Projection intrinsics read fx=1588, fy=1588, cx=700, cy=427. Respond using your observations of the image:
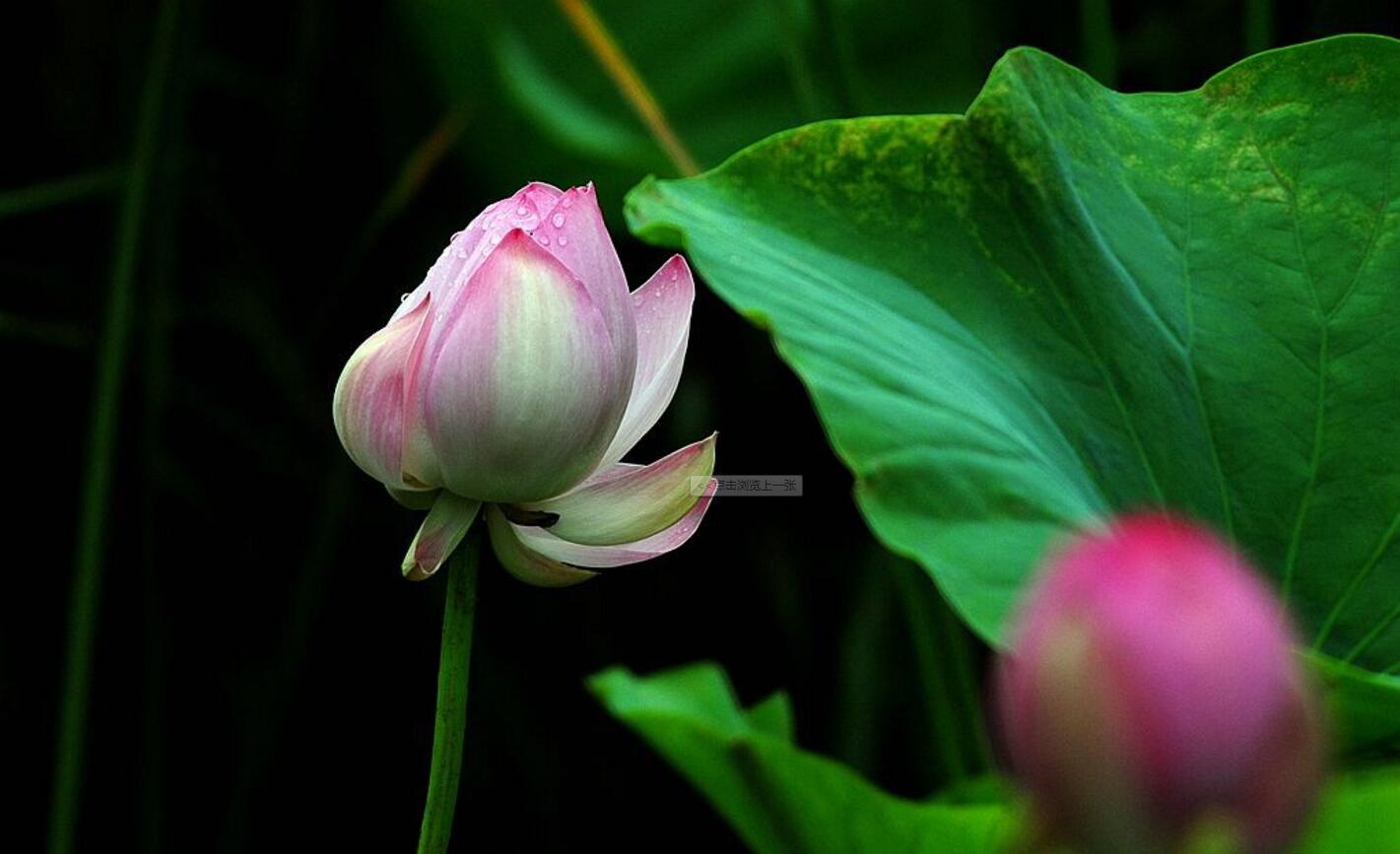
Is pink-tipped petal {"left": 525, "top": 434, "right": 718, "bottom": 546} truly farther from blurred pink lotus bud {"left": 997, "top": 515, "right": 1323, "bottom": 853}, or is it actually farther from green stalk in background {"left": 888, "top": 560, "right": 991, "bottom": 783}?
green stalk in background {"left": 888, "top": 560, "right": 991, "bottom": 783}

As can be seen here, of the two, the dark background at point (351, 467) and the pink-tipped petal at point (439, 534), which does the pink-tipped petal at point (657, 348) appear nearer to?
the pink-tipped petal at point (439, 534)

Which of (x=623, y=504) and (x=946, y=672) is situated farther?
(x=946, y=672)

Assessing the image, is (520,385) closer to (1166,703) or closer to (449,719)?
(449,719)

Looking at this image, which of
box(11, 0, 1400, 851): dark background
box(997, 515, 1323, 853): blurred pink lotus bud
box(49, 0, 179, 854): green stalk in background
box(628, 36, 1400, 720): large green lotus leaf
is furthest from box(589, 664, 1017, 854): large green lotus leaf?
box(11, 0, 1400, 851): dark background

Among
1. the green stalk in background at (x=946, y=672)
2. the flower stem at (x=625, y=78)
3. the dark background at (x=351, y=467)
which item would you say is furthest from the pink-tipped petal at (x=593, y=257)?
the dark background at (x=351, y=467)

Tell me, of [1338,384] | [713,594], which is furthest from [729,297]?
[713,594]

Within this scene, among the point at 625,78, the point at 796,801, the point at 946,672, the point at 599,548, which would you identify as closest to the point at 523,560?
the point at 599,548
